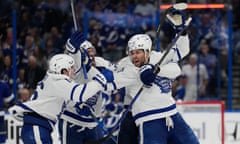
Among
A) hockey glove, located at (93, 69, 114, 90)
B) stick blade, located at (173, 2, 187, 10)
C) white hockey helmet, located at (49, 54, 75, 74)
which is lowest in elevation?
hockey glove, located at (93, 69, 114, 90)

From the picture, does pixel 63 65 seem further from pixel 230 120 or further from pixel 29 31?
pixel 29 31

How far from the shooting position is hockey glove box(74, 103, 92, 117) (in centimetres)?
707

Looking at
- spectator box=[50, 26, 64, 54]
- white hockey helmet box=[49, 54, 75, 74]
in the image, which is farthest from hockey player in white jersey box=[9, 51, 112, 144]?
spectator box=[50, 26, 64, 54]

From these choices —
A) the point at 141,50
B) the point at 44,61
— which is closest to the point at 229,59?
the point at 44,61

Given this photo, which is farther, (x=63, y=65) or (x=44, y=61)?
(x=44, y=61)

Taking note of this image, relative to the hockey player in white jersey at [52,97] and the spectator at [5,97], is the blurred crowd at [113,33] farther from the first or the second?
the hockey player in white jersey at [52,97]

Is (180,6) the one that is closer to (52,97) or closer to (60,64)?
(60,64)

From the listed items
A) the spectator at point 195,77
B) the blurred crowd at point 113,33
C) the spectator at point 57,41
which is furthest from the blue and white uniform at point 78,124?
the spectator at point 195,77

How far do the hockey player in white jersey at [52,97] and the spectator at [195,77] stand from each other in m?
4.04

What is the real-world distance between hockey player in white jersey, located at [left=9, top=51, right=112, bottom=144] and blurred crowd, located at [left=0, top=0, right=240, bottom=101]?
11.8 feet

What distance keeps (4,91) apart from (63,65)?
3.01 metres

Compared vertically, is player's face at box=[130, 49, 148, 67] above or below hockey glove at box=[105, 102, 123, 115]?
above

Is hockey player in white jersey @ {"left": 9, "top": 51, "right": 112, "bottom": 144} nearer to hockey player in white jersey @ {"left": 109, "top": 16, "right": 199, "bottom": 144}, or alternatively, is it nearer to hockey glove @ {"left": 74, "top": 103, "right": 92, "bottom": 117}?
hockey player in white jersey @ {"left": 109, "top": 16, "right": 199, "bottom": 144}

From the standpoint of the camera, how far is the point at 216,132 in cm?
921
